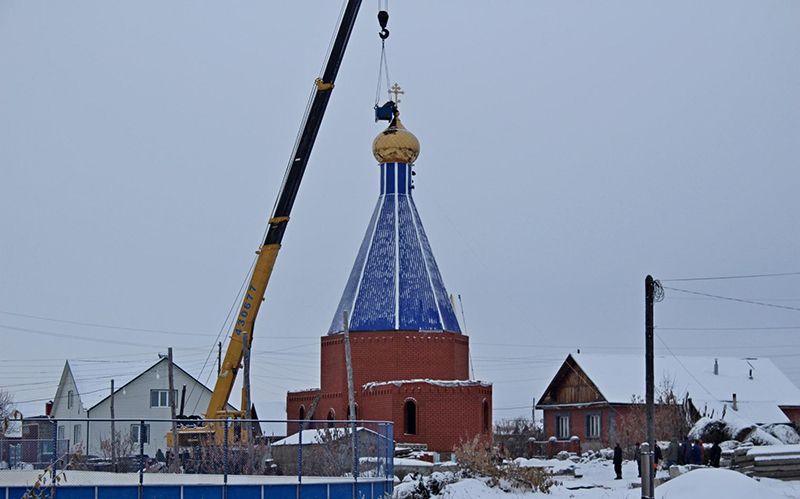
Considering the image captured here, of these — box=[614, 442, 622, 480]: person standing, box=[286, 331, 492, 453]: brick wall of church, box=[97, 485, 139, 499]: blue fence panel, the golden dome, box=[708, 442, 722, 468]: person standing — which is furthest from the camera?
the golden dome

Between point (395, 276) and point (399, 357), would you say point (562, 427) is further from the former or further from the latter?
point (395, 276)

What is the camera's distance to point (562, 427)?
58.5 meters

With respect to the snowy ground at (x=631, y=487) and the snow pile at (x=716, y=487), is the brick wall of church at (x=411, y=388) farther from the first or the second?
the snow pile at (x=716, y=487)

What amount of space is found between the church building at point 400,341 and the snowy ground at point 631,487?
16.2 feet

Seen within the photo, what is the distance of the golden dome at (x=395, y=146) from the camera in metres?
46.1

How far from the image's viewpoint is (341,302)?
151 feet

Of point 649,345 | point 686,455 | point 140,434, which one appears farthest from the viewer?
point 686,455

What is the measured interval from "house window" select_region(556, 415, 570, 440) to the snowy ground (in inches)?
558

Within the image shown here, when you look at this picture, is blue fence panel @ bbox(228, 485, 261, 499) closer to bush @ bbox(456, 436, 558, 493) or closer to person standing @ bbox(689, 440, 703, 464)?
bush @ bbox(456, 436, 558, 493)

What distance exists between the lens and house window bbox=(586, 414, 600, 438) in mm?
55875

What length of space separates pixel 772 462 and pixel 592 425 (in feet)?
78.8

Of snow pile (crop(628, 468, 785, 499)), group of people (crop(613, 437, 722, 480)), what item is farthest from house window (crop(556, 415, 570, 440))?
snow pile (crop(628, 468, 785, 499))

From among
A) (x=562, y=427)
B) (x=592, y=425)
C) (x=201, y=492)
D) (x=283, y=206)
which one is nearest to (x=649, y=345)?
(x=201, y=492)

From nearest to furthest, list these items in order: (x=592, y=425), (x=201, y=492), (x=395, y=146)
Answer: (x=201, y=492)
(x=395, y=146)
(x=592, y=425)
